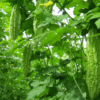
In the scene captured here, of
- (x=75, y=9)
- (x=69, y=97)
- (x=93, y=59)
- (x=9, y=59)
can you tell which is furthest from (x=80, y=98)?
(x=9, y=59)

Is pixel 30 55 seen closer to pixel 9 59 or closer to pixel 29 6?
pixel 29 6

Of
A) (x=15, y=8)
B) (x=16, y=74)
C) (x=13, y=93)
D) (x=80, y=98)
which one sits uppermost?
(x=15, y=8)

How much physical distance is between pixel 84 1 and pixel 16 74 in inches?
44.6

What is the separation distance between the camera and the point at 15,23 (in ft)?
4.12

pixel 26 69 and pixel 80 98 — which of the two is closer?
pixel 80 98

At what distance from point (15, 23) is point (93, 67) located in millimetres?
845

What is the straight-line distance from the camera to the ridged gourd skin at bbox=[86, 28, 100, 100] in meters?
0.83

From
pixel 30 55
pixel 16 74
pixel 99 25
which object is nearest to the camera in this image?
pixel 99 25

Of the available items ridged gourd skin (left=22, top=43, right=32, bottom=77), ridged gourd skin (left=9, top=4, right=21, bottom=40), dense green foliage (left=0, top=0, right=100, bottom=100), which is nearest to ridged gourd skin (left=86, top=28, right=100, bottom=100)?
dense green foliage (left=0, top=0, right=100, bottom=100)

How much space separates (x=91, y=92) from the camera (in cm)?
84

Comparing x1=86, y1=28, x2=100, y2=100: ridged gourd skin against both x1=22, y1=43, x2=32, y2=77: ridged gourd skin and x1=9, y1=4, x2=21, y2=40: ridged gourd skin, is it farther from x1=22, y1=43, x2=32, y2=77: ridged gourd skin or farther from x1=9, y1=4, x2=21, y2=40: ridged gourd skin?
x1=9, y1=4, x2=21, y2=40: ridged gourd skin

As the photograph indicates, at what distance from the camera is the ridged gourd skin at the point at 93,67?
831 millimetres

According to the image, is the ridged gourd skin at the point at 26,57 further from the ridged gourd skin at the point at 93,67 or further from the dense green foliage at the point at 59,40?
the ridged gourd skin at the point at 93,67

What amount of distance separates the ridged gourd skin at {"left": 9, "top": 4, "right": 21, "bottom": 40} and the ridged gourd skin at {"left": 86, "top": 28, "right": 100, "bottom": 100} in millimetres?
710
